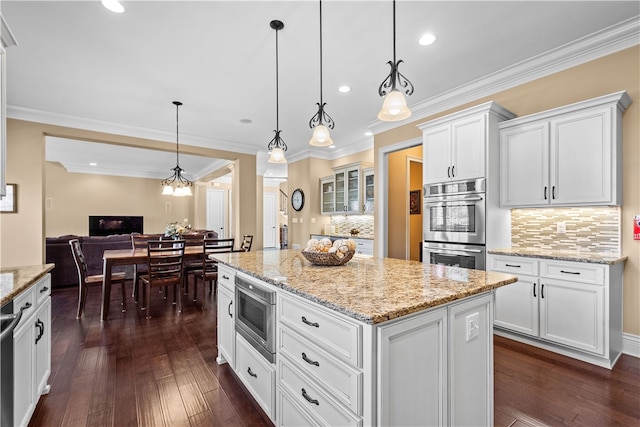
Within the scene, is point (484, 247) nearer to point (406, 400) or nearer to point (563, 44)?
point (563, 44)

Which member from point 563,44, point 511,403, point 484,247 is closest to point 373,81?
point 563,44

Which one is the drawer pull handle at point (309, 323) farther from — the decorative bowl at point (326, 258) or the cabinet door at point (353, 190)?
the cabinet door at point (353, 190)

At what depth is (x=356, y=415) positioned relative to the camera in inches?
43.6

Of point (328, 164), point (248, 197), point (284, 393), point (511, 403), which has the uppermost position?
point (328, 164)

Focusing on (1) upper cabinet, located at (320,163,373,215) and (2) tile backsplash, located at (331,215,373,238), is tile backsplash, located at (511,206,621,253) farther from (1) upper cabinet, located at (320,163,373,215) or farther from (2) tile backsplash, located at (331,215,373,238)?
(2) tile backsplash, located at (331,215,373,238)

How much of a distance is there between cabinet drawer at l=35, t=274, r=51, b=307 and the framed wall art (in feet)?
10.8

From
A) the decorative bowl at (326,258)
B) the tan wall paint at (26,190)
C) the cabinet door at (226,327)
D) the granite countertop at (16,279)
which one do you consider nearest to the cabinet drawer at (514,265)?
the decorative bowl at (326,258)

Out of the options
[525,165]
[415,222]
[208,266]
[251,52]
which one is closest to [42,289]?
[251,52]

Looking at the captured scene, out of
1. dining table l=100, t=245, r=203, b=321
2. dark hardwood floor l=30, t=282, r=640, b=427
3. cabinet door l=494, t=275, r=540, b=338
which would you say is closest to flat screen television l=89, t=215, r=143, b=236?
dining table l=100, t=245, r=203, b=321

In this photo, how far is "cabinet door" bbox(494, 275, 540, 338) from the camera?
2.70 metres

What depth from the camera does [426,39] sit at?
8.70ft

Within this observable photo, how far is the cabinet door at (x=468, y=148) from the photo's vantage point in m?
3.08

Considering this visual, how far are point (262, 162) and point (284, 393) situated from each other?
7145 mm

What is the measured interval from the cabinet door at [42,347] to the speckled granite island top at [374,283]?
46.2 inches
